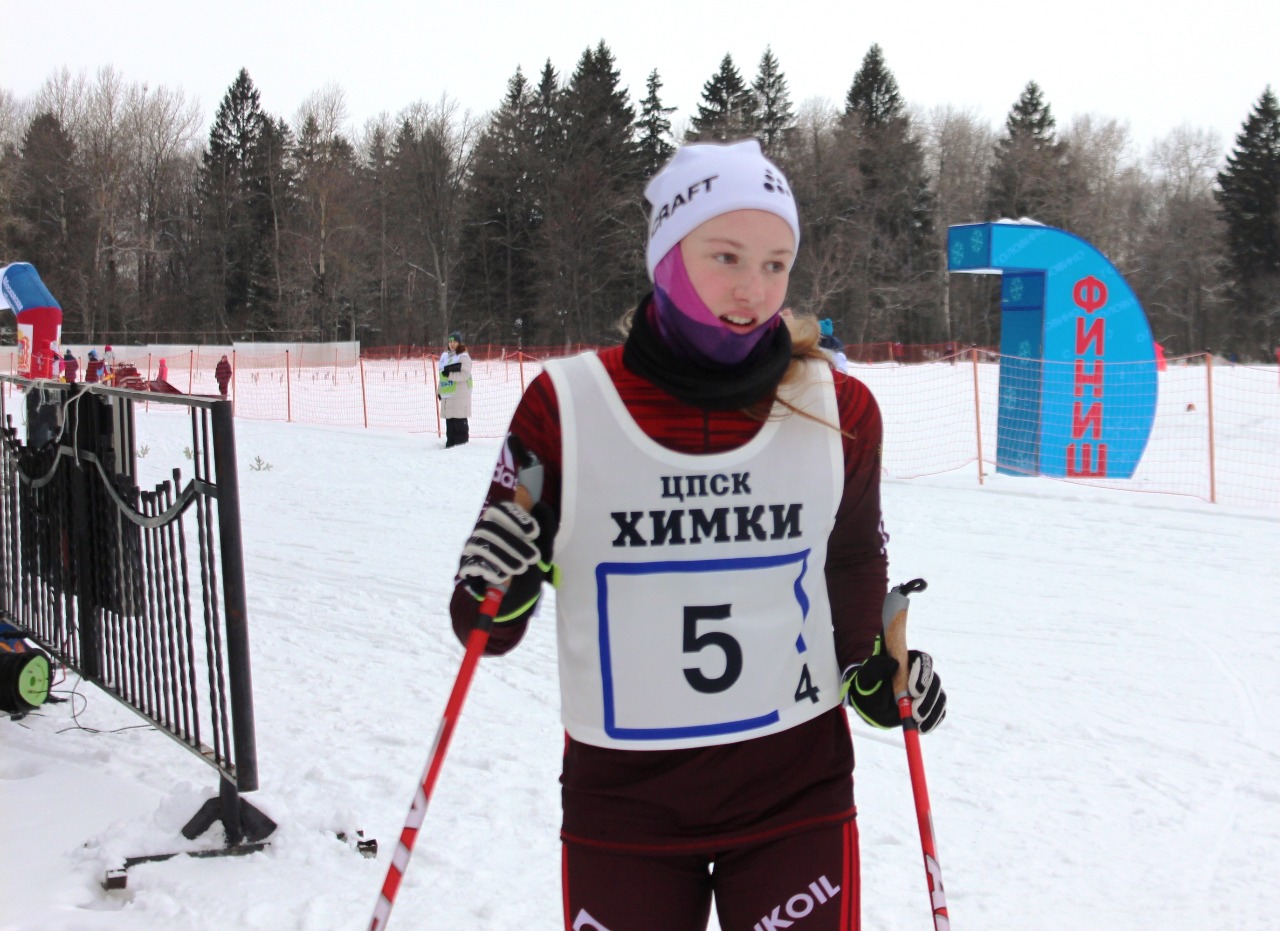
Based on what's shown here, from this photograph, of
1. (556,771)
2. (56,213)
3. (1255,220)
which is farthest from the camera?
(1255,220)

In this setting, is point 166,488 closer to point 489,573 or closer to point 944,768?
point 489,573

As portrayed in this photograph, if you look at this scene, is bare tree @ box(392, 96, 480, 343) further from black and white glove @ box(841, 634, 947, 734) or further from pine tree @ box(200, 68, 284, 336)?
black and white glove @ box(841, 634, 947, 734)

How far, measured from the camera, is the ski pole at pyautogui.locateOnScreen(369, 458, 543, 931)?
1685 mm

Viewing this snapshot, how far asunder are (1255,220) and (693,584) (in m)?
56.5

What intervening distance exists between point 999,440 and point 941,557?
5418 mm

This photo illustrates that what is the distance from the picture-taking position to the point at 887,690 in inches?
73.4

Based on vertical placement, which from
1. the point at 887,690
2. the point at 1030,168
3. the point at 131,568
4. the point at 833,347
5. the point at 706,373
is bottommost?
the point at 131,568

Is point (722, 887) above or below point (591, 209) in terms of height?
below

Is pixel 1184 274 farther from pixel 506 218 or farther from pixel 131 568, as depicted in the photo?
pixel 131 568

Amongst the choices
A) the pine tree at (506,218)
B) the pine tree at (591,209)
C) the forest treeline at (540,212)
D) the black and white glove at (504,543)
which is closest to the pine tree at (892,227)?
the forest treeline at (540,212)

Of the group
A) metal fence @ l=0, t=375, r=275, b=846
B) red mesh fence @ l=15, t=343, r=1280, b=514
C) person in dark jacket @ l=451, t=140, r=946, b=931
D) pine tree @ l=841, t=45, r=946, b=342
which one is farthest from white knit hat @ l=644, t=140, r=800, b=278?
pine tree @ l=841, t=45, r=946, b=342

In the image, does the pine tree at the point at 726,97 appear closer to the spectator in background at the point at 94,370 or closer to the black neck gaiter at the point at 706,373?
the spectator in background at the point at 94,370

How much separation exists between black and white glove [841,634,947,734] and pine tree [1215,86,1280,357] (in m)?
53.0

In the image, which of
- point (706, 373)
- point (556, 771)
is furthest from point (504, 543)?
point (556, 771)
